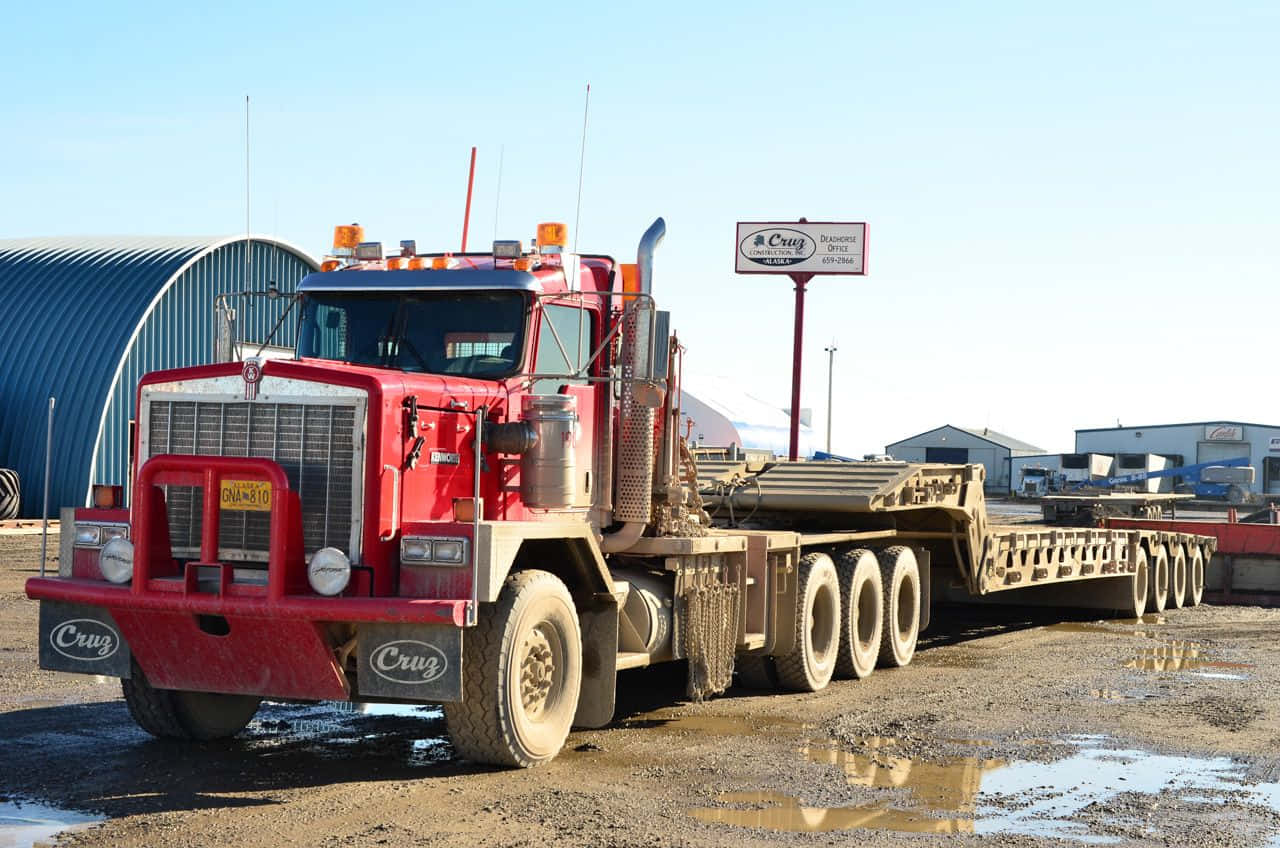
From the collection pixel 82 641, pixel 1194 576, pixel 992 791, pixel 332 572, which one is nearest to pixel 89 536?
pixel 82 641

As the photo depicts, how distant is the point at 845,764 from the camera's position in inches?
379

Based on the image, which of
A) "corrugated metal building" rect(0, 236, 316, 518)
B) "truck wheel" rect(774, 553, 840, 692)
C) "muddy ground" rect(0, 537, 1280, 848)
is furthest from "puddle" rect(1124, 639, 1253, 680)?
"corrugated metal building" rect(0, 236, 316, 518)

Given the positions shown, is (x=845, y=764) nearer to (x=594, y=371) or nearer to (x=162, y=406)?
(x=594, y=371)

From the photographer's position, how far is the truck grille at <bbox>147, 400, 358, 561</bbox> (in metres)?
8.76

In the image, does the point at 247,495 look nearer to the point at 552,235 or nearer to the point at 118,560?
the point at 118,560

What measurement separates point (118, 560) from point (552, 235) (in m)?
3.35

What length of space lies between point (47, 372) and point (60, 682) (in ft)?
75.1

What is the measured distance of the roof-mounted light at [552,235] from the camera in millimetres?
10367

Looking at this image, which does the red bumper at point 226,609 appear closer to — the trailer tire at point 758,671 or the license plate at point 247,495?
the license plate at point 247,495

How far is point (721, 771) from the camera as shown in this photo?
9.28m

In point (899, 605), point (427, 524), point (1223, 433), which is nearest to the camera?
point (427, 524)

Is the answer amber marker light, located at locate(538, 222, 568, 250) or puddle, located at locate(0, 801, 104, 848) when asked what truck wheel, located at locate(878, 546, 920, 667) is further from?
puddle, located at locate(0, 801, 104, 848)

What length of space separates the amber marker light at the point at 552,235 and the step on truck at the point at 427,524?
2cm

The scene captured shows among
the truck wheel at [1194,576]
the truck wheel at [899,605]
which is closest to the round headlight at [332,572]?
the truck wheel at [899,605]
